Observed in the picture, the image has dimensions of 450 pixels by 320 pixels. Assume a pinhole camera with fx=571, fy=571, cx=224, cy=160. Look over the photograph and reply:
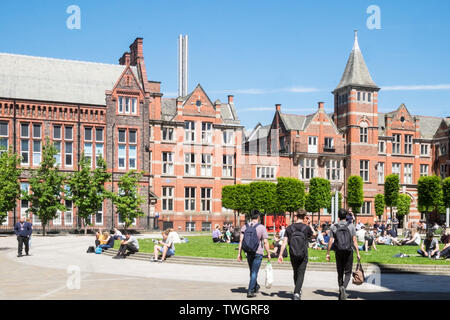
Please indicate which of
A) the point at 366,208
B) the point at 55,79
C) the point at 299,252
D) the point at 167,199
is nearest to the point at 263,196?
the point at 167,199

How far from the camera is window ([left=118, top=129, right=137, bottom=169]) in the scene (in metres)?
51.5

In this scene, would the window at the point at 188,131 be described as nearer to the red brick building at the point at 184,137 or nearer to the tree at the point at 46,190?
the red brick building at the point at 184,137

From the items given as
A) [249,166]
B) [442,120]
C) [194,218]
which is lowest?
[194,218]

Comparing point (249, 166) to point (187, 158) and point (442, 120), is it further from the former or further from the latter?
point (442, 120)

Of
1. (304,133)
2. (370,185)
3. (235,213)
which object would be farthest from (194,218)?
(370,185)

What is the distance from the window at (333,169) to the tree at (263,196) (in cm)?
1351

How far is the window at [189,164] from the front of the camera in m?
57.8

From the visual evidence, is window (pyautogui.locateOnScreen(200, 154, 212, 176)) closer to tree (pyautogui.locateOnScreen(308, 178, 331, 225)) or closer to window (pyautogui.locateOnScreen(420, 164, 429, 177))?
tree (pyautogui.locateOnScreen(308, 178, 331, 225))

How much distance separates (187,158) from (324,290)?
43.4 metres

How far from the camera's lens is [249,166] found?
201ft

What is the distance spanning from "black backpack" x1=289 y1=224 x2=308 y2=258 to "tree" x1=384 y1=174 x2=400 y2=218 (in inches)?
2043

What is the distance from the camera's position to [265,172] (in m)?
62.2

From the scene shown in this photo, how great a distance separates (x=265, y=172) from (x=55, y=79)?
24091 millimetres

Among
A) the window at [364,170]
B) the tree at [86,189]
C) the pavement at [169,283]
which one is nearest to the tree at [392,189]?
the window at [364,170]
